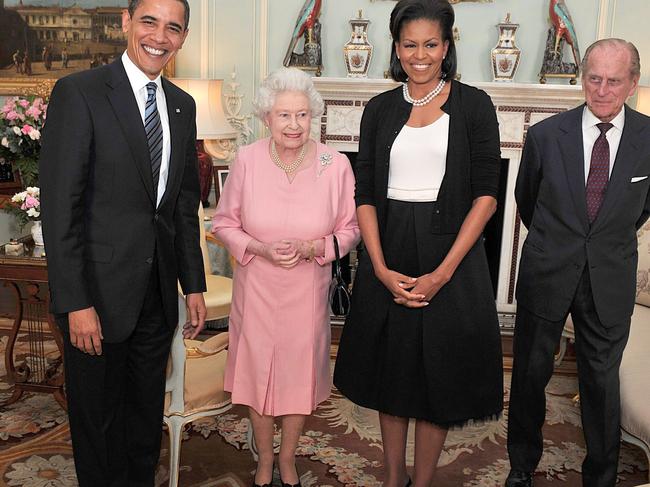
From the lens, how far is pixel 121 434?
260cm

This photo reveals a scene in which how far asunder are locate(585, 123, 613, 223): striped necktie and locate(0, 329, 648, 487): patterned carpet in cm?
128

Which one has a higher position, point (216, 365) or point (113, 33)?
point (113, 33)

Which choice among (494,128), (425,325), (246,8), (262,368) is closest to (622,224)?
(494,128)

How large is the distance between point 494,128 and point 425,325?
73 cm

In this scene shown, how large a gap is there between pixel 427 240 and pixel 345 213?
412 millimetres

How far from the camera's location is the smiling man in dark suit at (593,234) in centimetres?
279

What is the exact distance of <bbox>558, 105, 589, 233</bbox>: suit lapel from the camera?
2.83m

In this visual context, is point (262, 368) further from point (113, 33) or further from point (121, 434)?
point (113, 33)

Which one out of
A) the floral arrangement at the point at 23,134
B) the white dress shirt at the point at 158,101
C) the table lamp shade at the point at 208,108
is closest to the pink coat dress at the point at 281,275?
the white dress shirt at the point at 158,101

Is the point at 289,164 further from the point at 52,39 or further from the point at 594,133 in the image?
the point at 52,39

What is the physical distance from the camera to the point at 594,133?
9.42ft

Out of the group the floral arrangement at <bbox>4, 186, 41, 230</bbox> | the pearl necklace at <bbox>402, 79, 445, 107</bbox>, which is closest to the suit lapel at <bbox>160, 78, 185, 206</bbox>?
the pearl necklace at <bbox>402, 79, 445, 107</bbox>

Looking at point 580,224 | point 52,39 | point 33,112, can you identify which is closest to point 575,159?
point 580,224

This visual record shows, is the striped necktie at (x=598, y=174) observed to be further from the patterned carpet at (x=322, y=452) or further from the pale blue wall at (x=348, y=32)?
the pale blue wall at (x=348, y=32)
